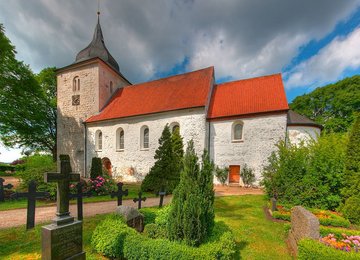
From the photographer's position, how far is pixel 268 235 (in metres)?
5.18

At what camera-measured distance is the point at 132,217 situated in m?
4.67

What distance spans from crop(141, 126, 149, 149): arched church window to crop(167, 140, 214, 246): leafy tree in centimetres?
1302

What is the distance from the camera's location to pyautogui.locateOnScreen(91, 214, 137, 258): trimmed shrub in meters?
3.65

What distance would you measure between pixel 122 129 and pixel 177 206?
14.8 m

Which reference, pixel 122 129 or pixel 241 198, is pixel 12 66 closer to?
pixel 122 129

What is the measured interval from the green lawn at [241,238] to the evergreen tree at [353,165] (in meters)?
3.03

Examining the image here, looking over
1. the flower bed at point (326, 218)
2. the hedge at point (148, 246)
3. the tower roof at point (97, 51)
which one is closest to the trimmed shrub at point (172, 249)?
the hedge at point (148, 246)

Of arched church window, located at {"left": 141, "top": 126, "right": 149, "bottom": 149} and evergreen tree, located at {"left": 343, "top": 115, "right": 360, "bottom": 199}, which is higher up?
arched church window, located at {"left": 141, "top": 126, "right": 149, "bottom": 149}

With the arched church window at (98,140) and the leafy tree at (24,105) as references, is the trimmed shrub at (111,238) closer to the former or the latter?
the arched church window at (98,140)

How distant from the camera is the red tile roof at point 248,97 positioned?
44.3 feet

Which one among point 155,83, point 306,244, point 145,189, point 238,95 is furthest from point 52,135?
point 306,244

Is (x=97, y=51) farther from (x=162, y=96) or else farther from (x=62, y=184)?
(x=62, y=184)

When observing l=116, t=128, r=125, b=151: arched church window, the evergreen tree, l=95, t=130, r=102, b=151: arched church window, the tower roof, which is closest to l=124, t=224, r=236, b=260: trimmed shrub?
the evergreen tree

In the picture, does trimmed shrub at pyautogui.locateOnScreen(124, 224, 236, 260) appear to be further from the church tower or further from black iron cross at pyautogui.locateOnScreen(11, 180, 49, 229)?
the church tower
